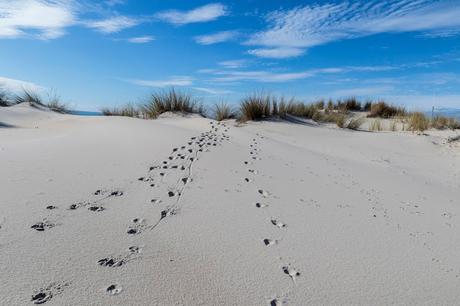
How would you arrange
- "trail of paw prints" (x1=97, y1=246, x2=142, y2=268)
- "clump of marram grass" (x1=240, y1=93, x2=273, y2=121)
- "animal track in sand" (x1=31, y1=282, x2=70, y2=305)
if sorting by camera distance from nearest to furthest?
"animal track in sand" (x1=31, y1=282, x2=70, y2=305) < "trail of paw prints" (x1=97, y1=246, x2=142, y2=268) < "clump of marram grass" (x1=240, y1=93, x2=273, y2=121)

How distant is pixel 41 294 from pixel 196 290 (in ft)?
1.89

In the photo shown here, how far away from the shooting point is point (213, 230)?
2.12 metres

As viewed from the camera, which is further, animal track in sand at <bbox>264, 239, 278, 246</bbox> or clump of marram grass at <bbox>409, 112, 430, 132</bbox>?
clump of marram grass at <bbox>409, 112, 430, 132</bbox>

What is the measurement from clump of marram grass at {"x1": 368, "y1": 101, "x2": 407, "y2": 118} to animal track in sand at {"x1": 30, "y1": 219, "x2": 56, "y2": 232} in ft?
37.1

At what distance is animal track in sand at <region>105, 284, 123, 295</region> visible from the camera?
58.1 inches

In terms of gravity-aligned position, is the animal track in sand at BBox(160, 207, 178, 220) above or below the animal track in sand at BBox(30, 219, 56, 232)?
below

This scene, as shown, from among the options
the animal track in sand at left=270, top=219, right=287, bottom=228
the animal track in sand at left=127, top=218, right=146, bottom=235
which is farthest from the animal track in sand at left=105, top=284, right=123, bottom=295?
the animal track in sand at left=270, top=219, right=287, bottom=228

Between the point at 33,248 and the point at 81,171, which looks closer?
the point at 33,248

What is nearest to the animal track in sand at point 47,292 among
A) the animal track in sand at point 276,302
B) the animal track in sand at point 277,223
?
the animal track in sand at point 276,302

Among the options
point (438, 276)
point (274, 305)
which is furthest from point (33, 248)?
point (438, 276)

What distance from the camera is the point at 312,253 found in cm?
197

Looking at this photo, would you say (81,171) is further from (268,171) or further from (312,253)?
(312,253)

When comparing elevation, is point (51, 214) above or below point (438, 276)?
above

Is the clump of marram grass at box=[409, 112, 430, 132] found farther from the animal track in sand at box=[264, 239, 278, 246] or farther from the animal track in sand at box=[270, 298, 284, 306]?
the animal track in sand at box=[270, 298, 284, 306]
